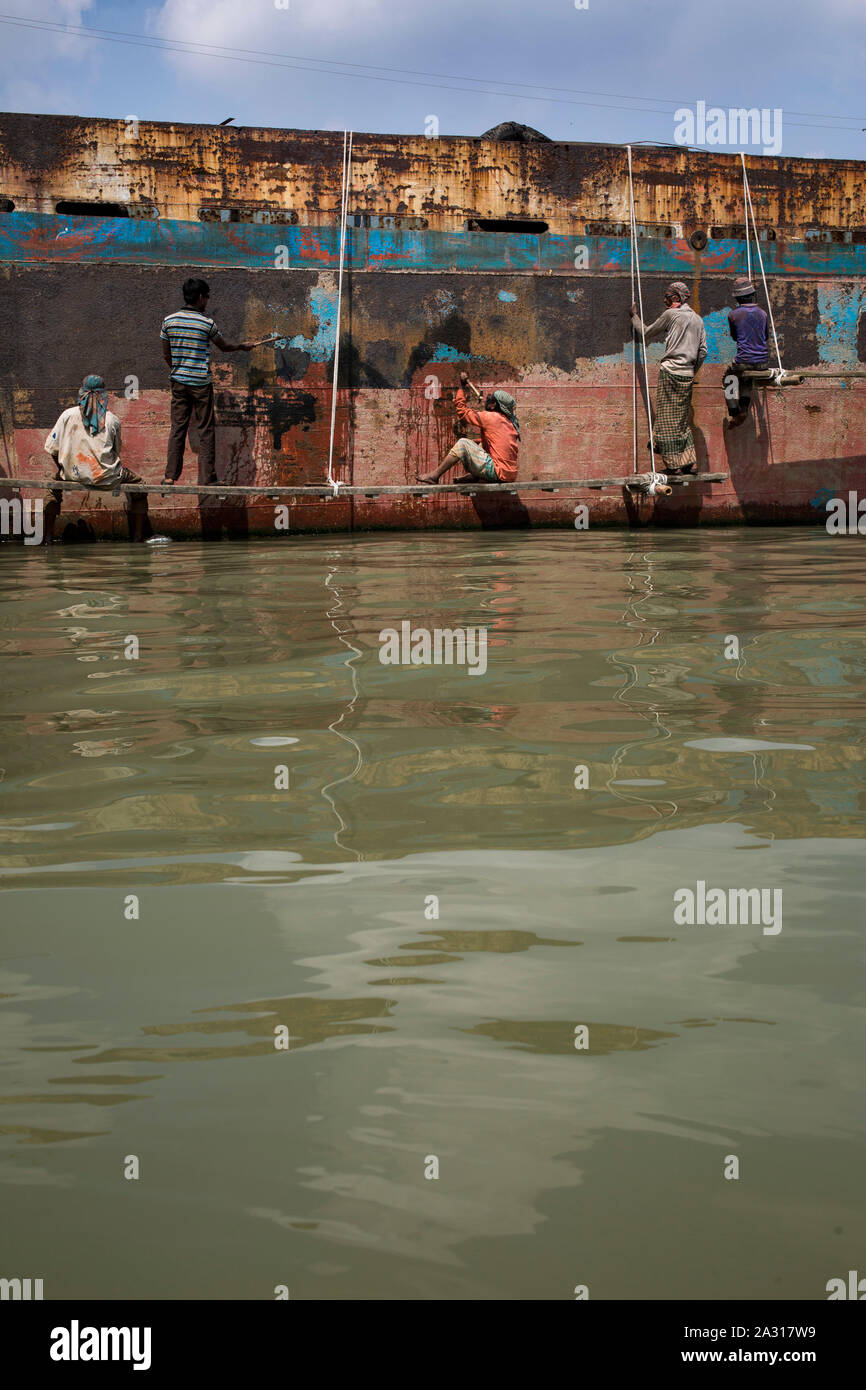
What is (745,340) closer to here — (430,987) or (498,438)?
(498,438)

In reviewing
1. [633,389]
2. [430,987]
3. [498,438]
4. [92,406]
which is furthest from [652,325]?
[430,987]

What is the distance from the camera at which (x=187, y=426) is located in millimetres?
11242

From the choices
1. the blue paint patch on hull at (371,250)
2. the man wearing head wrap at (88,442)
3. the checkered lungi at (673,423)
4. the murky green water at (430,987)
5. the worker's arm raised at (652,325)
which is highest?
the blue paint patch on hull at (371,250)

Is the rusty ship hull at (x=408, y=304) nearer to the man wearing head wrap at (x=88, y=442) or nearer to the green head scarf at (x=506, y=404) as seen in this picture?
the green head scarf at (x=506, y=404)

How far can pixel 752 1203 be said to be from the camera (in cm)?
148

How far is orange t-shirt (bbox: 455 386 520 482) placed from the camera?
12.0 meters

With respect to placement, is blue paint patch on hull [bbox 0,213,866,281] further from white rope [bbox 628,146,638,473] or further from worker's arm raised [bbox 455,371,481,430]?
worker's arm raised [bbox 455,371,481,430]

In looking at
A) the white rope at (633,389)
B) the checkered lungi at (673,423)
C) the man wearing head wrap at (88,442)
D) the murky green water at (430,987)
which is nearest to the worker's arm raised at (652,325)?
the white rope at (633,389)

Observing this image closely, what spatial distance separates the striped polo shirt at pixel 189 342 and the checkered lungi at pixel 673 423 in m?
4.48

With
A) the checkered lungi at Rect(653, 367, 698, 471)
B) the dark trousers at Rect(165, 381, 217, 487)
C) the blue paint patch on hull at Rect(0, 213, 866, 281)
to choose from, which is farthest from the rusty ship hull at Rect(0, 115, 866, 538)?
the dark trousers at Rect(165, 381, 217, 487)

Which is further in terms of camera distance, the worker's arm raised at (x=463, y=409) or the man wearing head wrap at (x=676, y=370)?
the man wearing head wrap at (x=676, y=370)

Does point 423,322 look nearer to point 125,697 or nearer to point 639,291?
point 639,291

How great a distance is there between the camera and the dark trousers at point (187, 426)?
36.7ft

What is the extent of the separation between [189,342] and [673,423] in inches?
191
